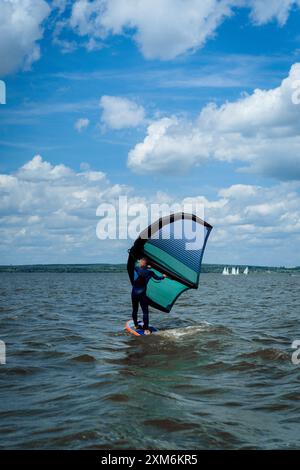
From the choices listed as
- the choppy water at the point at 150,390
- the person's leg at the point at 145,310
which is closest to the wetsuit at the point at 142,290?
the person's leg at the point at 145,310

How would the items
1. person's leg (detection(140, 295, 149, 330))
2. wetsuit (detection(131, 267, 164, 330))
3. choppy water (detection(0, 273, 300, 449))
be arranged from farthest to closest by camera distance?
person's leg (detection(140, 295, 149, 330)) → wetsuit (detection(131, 267, 164, 330)) → choppy water (detection(0, 273, 300, 449))

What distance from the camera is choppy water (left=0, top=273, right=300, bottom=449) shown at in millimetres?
6797

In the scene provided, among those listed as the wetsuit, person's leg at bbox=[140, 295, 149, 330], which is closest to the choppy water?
person's leg at bbox=[140, 295, 149, 330]

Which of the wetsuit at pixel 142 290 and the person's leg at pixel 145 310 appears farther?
the person's leg at pixel 145 310

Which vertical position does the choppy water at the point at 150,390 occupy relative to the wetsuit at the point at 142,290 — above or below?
below

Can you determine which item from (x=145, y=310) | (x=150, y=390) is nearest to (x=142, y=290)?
(x=145, y=310)

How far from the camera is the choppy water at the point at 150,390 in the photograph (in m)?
6.80

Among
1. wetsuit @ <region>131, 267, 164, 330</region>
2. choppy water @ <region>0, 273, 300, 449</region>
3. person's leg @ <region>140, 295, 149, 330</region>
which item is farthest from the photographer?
person's leg @ <region>140, 295, 149, 330</region>

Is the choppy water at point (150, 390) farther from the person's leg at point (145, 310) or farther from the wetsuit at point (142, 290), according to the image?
the wetsuit at point (142, 290)

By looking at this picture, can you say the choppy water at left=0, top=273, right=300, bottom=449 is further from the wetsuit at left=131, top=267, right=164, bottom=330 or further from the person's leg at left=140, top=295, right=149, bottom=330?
the wetsuit at left=131, top=267, right=164, bottom=330

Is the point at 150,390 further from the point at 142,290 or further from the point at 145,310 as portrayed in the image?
the point at 142,290

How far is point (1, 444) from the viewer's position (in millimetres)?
6531

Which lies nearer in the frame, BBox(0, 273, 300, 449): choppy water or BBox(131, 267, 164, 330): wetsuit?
BBox(0, 273, 300, 449): choppy water
